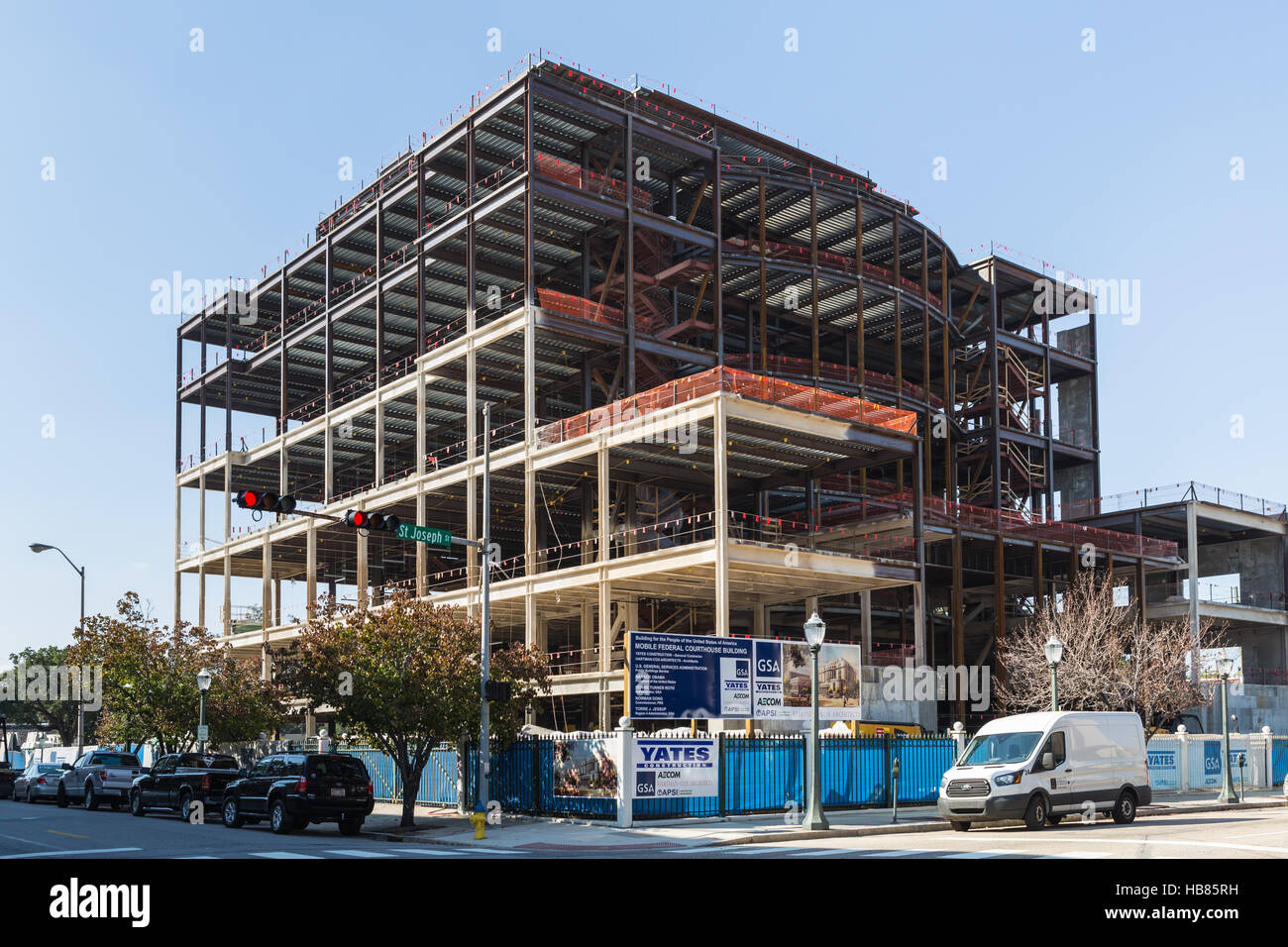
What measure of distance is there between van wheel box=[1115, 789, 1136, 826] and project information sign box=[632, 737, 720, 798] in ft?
28.7

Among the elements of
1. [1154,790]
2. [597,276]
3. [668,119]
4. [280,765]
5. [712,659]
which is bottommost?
[1154,790]

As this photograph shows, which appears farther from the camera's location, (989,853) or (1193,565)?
(1193,565)

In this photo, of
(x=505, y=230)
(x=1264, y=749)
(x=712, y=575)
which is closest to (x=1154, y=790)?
(x=1264, y=749)

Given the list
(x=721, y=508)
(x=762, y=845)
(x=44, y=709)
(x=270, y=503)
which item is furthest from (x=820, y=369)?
(x=44, y=709)

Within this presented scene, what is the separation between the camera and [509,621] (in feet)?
186

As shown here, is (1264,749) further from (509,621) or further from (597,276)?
(597,276)

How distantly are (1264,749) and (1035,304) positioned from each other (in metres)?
34.8

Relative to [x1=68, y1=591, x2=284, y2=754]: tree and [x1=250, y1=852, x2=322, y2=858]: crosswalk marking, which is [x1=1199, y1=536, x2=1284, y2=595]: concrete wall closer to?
[x1=68, y1=591, x2=284, y2=754]: tree

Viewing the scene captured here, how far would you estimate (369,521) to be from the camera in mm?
25484

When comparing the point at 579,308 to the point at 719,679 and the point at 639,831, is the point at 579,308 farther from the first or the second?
the point at 639,831

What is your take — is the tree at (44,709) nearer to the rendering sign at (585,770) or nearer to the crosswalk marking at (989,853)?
the rendering sign at (585,770)

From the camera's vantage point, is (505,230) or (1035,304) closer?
(505,230)

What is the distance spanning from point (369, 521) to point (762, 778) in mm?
11352

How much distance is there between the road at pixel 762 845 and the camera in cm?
1936
